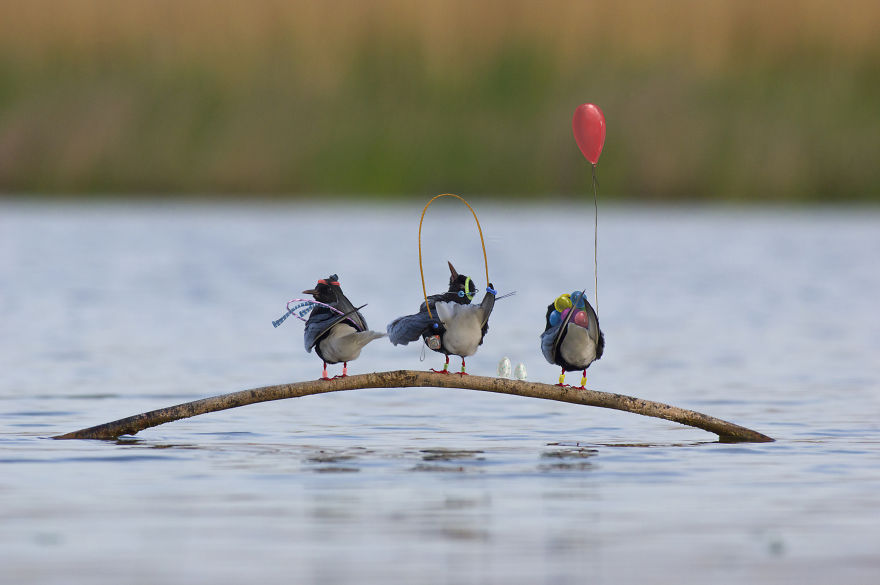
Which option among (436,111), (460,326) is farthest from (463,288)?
(436,111)

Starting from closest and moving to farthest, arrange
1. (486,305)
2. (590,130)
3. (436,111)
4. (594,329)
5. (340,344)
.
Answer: (486,305), (340,344), (594,329), (590,130), (436,111)

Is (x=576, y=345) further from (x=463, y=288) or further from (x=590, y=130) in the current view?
(x=590, y=130)

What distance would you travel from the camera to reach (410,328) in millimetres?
12398

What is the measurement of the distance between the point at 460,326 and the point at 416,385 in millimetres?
516

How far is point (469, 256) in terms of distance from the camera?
42469 millimetres

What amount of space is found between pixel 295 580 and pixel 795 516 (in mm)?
3205

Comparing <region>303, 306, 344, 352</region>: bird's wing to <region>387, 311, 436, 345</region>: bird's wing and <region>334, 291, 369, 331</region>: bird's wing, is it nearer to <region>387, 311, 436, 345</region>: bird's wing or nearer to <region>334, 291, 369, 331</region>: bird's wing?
<region>334, 291, 369, 331</region>: bird's wing

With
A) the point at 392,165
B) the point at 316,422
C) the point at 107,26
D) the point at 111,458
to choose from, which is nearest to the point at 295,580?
the point at 111,458

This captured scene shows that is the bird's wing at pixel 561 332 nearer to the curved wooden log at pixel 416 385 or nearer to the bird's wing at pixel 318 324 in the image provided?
the curved wooden log at pixel 416 385

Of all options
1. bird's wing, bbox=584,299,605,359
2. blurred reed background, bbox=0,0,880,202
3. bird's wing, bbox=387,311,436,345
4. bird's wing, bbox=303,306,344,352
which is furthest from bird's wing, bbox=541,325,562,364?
blurred reed background, bbox=0,0,880,202

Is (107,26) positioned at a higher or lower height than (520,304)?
higher

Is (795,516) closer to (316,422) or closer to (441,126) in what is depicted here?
(316,422)

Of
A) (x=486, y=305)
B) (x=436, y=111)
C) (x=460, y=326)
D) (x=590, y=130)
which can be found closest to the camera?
(x=460, y=326)

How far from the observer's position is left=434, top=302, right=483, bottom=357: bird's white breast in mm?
12336
